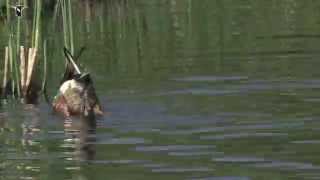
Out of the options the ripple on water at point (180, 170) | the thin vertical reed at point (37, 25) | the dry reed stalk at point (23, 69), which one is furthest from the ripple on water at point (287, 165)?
the dry reed stalk at point (23, 69)

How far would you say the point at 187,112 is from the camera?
1420 centimetres

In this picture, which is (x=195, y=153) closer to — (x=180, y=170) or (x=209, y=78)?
(x=180, y=170)

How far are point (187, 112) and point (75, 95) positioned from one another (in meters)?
1.40

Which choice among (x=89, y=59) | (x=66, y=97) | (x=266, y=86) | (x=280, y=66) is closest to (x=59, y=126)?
(x=66, y=97)

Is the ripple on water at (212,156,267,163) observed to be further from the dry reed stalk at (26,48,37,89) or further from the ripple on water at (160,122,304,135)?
the dry reed stalk at (26,48,37,89)

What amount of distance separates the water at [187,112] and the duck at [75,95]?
244 millimetres

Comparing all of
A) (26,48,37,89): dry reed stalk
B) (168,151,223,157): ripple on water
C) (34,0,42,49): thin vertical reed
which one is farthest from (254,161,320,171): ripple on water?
(26,48,37,89): dry reed stalk

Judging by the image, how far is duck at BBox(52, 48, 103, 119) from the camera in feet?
47.5

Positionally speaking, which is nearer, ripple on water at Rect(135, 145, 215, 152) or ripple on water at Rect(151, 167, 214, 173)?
ripple on water at Rect(151, 167, 214, 173)

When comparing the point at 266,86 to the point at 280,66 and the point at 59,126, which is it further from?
the point at 59,126

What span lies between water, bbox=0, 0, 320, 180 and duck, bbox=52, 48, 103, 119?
24 centimetres

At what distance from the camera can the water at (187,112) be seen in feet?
37.2

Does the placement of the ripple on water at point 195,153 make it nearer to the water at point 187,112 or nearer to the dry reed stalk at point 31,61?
the water at point 187,112

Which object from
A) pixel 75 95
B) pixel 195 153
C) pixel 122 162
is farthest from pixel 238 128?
pixel 75 95
